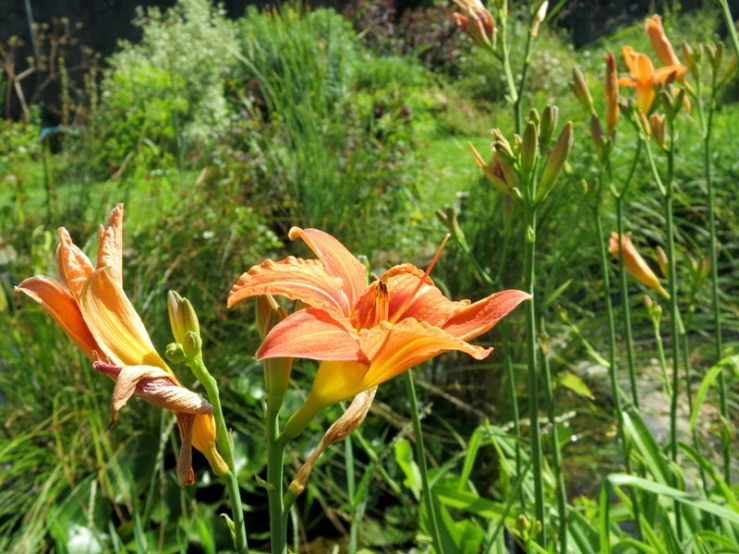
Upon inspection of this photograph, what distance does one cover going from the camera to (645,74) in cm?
A: 165

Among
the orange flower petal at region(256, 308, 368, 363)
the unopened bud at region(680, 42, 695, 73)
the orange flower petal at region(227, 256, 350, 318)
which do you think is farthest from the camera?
the unopened bud at region(680, 42, 695, 73)

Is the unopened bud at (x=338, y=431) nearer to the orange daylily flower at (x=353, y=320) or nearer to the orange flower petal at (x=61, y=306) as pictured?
the orange daylily flower at (x=353, y=320)

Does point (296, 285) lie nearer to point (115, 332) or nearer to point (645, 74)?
point (115, 332)

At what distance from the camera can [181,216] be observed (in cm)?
304

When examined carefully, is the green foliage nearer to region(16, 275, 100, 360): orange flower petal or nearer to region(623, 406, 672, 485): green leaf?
region(623, 406, 672, 485): green leaf

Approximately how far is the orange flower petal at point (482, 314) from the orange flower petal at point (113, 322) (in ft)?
0.96

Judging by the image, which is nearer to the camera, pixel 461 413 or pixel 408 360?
pixel 408 360

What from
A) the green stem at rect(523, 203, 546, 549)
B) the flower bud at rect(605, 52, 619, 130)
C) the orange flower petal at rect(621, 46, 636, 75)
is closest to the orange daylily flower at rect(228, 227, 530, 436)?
the green stem at rect(523, 203, 546, 549)

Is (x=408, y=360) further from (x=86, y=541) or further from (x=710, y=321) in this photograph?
(x=710, y=321)

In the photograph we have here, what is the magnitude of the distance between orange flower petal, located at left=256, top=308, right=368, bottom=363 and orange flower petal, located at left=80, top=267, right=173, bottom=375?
0.48 feet

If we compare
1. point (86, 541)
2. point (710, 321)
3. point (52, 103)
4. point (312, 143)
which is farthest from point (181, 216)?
point (52, 103)

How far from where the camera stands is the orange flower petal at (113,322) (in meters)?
0.70

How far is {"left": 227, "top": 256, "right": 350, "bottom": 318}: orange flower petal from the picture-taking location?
2.40 feet

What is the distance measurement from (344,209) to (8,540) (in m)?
1.72
